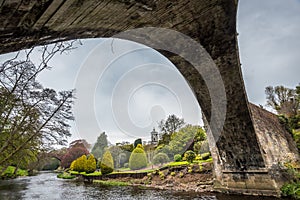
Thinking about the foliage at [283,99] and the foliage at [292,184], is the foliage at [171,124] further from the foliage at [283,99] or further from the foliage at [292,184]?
the foliage at [292,184]

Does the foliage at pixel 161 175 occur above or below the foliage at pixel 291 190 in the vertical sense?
above

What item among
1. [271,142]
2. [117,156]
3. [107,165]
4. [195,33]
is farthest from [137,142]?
[195,33]

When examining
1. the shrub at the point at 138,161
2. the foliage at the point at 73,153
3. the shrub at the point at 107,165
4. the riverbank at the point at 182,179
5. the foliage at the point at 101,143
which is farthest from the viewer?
the foliage at the point at 101,143

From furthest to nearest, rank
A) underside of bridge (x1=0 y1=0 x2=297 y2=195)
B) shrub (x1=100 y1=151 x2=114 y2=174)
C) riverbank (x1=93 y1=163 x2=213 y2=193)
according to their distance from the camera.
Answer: shrub (x1=100 y1=151 x2=114 y2=174), riverbank (x1=93 y1=163 x2=213 y2=193), underside of bridge (x1=0 y1=0 x2=297 y2=195)

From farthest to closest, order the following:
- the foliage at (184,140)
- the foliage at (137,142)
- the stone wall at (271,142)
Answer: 1. the foliage at (137,142)
2. the foliage at (184,140)
3. the stone wall at (271,142)

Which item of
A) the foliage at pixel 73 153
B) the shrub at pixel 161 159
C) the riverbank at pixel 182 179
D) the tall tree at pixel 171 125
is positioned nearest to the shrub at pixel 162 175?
the riverbank at pixel 182 179

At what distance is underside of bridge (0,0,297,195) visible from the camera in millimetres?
1578

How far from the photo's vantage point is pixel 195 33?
394cm

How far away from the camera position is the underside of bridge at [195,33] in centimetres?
158

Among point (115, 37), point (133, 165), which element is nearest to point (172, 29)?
point (115, 37)

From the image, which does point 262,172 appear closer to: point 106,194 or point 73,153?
point 106,194

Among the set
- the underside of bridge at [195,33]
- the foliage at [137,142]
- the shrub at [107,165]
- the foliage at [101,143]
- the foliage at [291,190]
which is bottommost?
the foliage at [291,190]

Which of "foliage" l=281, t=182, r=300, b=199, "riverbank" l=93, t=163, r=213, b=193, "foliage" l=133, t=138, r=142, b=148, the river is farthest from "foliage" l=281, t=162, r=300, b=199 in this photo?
"foliage" l=133, t=138, r=142, b=148

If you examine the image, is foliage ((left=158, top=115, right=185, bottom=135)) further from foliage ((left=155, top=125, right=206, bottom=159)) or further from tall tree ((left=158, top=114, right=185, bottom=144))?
foliage ((left=155, top=125, right=206, bottom=159))
